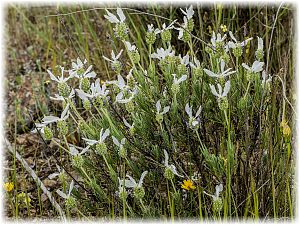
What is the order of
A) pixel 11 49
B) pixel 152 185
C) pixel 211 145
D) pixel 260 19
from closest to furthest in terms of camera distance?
pixel 152 185 → pixel 211 145 → pixel 260 19 → pixel 11 49

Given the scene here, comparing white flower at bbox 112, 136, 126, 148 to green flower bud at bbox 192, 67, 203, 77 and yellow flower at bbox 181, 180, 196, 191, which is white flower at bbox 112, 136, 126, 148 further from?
green flower bud at bbox 192, 67, 203, 77

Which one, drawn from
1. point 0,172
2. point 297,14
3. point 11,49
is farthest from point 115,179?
point 11,49

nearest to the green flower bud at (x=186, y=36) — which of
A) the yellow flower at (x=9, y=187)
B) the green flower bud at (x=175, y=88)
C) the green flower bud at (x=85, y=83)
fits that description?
the green flower bud at (x=175, y=88)

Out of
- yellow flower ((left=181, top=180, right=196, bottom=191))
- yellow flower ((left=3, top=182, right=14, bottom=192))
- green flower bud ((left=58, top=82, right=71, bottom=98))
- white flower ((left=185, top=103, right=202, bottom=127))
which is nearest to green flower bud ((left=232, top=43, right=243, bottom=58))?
white flower ((left=185, top=103, right=202, bottom=127))

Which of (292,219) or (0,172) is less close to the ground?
(0,172)

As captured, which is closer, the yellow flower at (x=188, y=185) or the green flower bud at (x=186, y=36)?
the yellow flower at (x=188, y=185)

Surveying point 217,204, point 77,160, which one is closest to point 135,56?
point 77,160

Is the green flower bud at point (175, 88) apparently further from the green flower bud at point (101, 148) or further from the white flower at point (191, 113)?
the green flower bud at point (101, 148)

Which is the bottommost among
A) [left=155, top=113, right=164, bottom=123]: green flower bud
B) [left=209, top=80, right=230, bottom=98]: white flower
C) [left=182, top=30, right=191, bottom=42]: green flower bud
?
[left=155, top=113, right=164, bottom=123]: green flower bud

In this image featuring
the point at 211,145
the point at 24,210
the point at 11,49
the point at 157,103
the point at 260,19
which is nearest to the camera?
the point at 157,103

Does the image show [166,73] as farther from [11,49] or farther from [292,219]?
[11,49]

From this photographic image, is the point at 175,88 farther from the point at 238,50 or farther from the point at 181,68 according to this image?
the point at 238,50

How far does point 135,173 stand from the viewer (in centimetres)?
202

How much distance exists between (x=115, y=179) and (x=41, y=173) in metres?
0.92
